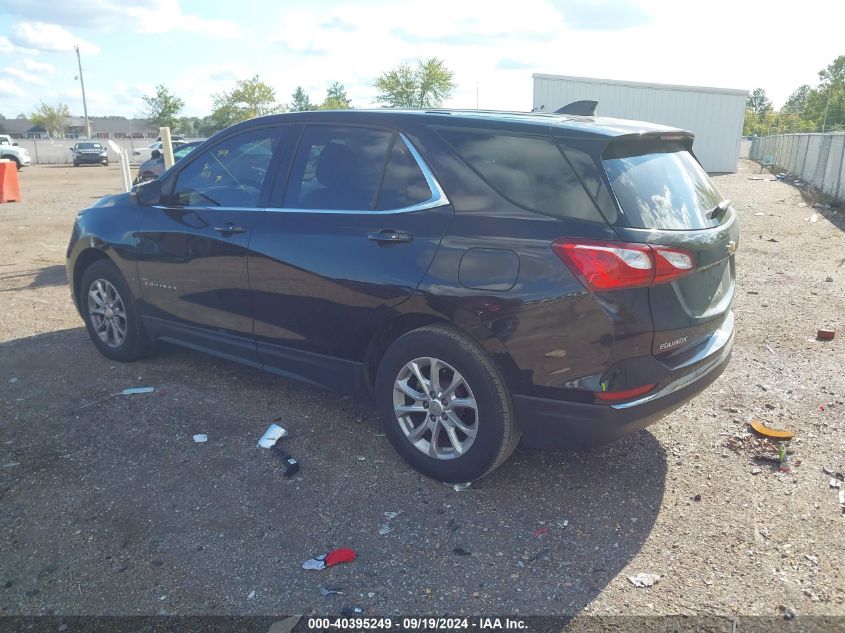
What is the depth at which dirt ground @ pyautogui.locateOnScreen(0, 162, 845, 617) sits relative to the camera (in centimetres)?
288

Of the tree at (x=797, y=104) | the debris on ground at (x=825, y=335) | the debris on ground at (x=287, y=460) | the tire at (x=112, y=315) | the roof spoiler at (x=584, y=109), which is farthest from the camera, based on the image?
the tree at (x=797, y=104)

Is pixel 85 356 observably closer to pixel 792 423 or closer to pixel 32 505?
pixel 32 505

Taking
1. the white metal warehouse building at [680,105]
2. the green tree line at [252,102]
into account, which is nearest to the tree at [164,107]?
the green tree line at [252,102]

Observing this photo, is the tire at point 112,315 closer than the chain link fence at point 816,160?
Yes

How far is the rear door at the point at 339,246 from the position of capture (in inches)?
144

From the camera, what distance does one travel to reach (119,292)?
5398 millimetres

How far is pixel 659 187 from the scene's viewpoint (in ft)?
11.3

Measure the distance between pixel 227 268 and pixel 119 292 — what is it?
55.4 inches

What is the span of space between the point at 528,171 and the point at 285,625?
2.28 m

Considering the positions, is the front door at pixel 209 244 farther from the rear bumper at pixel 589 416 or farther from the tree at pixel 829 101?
the tree at pixel 829 101

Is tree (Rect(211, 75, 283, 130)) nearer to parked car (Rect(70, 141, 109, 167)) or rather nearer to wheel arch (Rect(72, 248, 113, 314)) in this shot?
parked car (Rect(70, 141, 109, 167))

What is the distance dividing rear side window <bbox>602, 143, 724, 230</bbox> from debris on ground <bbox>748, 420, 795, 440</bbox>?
1410 millimetres

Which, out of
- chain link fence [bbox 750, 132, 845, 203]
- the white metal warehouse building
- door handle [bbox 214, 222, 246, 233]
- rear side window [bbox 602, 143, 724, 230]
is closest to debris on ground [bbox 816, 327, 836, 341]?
rear side window [bbox 602, 143, 724, 230]

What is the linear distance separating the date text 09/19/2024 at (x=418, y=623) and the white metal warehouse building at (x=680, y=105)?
30083 millimetres
